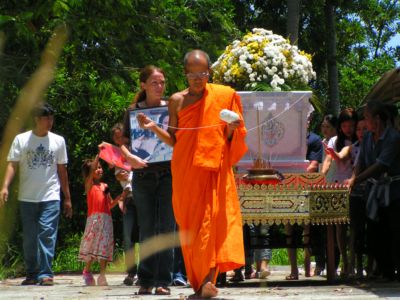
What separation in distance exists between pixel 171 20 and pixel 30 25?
6263mm

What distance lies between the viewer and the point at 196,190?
7.18 m

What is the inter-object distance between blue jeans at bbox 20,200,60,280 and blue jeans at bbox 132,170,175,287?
242 centimetres

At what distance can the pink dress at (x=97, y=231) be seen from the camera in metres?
10.3

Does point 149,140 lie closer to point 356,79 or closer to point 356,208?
point 356,208

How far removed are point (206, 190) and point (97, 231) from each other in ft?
11.1

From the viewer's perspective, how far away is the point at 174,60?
15.9m

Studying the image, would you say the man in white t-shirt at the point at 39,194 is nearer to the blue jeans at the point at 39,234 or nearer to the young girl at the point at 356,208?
the blue jeans at the point at 39,234

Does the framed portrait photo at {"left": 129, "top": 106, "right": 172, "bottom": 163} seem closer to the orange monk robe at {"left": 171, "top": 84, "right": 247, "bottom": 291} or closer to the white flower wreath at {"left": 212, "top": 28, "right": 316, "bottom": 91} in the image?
the orange monk robe at {"left": 171, "top": 84, "right": 247, "bottom": 291}

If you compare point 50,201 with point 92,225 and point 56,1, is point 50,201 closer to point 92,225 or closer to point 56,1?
point 92,225

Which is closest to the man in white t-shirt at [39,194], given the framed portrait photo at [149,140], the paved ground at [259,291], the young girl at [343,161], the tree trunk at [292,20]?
the paved ground at [259,291]

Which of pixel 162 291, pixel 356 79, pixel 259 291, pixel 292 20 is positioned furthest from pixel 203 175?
pixel 356 79

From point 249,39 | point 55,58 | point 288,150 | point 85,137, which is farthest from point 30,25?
point 55,58

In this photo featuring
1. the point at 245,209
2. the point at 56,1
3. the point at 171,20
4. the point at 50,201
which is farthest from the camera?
the point at 171,20

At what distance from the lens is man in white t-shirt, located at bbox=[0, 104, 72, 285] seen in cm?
1003
